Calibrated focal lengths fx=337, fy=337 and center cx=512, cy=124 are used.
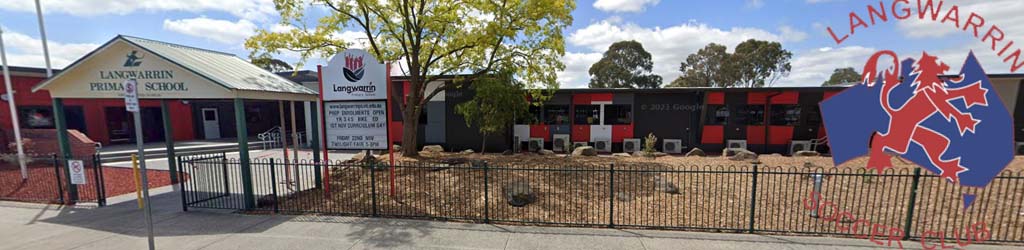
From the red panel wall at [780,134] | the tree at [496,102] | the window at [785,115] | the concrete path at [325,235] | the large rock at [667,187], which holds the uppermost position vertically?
the tree at [496,102]

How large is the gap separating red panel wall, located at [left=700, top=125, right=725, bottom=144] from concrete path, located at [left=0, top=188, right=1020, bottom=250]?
1041cm

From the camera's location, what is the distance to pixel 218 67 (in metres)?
6.91

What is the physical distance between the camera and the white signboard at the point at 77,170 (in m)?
6.02

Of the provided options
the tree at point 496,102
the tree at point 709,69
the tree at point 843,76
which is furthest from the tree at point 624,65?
the tree at point 496,102

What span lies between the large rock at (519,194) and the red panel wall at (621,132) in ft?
30.3

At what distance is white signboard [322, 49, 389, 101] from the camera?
693cm

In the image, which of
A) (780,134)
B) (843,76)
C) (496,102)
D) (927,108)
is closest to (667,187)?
(927,108)

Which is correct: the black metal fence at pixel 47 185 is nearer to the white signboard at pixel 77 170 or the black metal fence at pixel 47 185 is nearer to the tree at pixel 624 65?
the white signboard at pixel 77 170

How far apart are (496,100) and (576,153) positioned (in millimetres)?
4102

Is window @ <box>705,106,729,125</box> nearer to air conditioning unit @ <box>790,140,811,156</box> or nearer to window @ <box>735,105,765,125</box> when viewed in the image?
window @ <box>735,105,765,125</box>

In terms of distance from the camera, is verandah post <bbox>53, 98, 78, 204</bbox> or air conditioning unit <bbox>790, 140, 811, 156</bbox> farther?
air conditioning unit <bbox>790, 140, 811, 156</bbox>

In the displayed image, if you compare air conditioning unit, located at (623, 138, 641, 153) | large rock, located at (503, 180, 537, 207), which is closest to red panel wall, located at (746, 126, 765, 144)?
air conditioning unit, located at (623, 138, 641, 153)

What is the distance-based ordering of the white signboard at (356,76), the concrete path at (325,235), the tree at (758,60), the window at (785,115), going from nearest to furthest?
the concrete path at (325,235), the white signboard at (356,76), the window at (785,115), the tree at (758,60)

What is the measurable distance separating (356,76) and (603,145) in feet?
37.3
